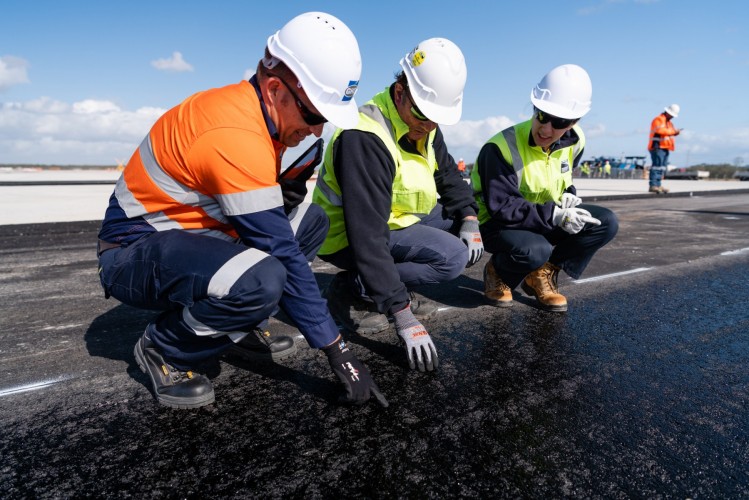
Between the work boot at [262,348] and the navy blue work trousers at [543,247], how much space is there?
148 cm

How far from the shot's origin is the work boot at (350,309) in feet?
9.86

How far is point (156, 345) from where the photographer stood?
7.04 ft

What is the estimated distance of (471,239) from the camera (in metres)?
3.21

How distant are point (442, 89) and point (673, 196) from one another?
14296mm

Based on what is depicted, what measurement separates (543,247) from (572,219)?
24 centimetres

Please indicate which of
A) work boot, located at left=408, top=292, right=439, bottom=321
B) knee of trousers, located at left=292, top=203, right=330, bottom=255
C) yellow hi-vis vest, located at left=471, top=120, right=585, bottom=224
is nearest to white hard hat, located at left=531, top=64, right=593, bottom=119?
yellow hi-vis vest, located at left=471, top=120, right=585, bottom=224

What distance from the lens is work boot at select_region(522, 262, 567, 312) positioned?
3.36 metres

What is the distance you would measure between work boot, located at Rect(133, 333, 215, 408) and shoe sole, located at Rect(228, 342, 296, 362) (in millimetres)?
405

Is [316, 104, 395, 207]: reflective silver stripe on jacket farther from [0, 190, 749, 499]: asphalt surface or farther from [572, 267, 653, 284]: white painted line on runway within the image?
[572, 267, 653, 284]: white painted line on runway

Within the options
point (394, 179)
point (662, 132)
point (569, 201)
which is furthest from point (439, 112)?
point (662, 132)

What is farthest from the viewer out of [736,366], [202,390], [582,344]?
[582,344]

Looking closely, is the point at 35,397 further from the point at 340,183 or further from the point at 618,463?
the point at 618,463

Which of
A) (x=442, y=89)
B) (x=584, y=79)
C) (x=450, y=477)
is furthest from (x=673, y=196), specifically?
(x=450, y=477)

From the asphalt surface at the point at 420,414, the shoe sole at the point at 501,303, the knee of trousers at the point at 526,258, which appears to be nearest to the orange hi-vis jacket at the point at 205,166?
the asphalt surface at the point at 420,414
